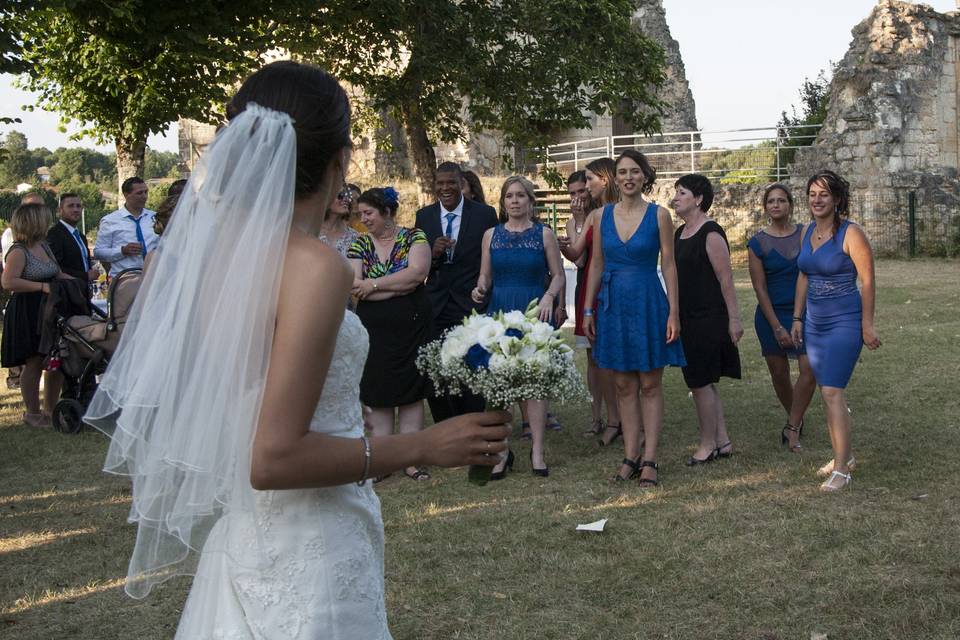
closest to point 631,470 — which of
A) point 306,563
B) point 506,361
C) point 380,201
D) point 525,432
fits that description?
point 525,432

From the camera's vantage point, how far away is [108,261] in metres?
10.4

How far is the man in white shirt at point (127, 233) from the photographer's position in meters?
10.3

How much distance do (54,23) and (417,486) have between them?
1415 cm

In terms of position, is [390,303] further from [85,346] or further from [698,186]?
[85,346]

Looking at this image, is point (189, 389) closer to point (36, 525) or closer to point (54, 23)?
point (36, 525)

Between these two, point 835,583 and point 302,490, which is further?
point 835,583

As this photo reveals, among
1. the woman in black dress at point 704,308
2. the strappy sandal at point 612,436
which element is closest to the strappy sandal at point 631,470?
the woman in black dress at point 704,308

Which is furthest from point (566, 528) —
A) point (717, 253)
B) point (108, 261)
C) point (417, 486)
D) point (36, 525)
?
point (108, 261)

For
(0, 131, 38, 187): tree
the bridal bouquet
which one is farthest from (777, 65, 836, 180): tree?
(0, 131, 38, 187): tree

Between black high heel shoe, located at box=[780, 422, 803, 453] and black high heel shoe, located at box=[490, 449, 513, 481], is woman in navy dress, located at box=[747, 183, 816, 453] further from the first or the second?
black high heel shoe, located at box=[490, 449, 513, 481]

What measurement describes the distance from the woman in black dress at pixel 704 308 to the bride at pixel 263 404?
548cm

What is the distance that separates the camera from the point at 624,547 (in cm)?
571

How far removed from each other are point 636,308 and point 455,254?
173 cm

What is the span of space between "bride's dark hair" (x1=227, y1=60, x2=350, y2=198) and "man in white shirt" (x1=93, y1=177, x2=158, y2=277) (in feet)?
27.8
